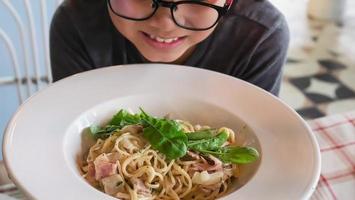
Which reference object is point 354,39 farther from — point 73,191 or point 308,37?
point 73,191

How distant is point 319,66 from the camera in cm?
245

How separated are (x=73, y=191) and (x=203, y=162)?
0.19m

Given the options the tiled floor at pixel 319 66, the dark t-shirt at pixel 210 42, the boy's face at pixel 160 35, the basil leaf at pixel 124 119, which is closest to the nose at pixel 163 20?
the boy's face at pixel 160 35

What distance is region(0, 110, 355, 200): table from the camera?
82 centimetres

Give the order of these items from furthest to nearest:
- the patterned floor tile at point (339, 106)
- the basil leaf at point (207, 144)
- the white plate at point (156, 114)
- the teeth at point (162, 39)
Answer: the patterned floor tile at point (339, 106)
the teeth at point (162, 39)
the basil leaf at point (207, 144)
the white plate at point (156, 114)

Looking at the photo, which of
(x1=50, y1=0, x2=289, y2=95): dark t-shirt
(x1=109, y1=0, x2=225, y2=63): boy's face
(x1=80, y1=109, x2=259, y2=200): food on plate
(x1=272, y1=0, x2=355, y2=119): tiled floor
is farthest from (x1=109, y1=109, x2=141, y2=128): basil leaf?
(x1=272, y1=0, x2=355, y2=119): tiled floor

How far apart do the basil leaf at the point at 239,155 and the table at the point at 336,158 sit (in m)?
0.18

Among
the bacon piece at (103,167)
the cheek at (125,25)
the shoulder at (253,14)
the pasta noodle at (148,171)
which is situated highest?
the cheek at (125,25)

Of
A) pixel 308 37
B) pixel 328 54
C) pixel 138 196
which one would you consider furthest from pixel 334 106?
pixel 138 196

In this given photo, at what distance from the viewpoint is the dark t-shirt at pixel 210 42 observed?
1021mm

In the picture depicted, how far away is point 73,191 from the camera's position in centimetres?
58

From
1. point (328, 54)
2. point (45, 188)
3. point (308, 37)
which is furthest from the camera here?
point (308, 37)

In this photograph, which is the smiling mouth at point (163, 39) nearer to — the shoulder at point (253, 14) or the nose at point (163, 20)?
the nose at point (163, 20)

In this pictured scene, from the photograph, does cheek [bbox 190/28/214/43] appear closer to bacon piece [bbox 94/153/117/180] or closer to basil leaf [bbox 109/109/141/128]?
basil leaf [bbox 109/109/141/128]
